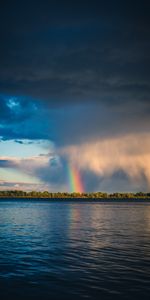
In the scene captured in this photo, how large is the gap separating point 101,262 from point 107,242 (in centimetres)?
1172

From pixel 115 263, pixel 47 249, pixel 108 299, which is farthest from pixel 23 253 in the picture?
pixel 108 299

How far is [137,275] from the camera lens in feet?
78.9

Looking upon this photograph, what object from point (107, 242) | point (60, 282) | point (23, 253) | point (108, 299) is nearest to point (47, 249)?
point (23, 253)

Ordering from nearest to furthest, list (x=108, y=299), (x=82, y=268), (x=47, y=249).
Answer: (x=108, y=299), (x=82, y=268), (x=47, y=249)

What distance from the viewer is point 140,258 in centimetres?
3012

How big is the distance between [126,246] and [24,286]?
1784cm

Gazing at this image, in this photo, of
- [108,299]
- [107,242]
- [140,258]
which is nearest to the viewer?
[108,299]

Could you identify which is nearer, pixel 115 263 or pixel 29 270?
pixel 29 270

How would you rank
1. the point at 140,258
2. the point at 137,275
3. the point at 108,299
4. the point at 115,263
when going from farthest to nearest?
the point at 140,258
the point at 115,263
the point at 137,275
the point at 108,299

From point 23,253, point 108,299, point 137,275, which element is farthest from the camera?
point 23,253

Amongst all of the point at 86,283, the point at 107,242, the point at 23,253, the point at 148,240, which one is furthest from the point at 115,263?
the point at 148,240

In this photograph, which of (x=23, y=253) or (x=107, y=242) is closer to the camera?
(x=23, y=253)

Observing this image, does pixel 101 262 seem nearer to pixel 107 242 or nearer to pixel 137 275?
pixel 137 275

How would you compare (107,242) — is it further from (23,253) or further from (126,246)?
(23,253)
